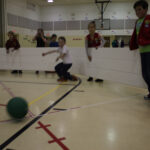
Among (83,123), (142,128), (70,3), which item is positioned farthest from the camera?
(70,3)

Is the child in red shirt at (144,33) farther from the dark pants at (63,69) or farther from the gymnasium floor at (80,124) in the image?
the dark pants at (63,69)

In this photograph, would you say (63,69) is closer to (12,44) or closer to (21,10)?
(12,44)

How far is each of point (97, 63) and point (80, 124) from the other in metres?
2.41

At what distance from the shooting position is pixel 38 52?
5469mm

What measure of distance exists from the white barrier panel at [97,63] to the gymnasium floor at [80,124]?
18.2 inches

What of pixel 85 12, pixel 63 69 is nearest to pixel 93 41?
pixel 63 69

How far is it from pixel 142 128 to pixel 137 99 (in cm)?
112

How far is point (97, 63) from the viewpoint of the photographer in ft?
13.5

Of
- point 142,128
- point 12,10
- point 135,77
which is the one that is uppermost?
point 12,10

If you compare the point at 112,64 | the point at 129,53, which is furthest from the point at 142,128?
the point at 112,64

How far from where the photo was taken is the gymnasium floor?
58.7 inches

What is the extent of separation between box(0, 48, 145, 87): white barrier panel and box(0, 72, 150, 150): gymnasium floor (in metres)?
0.46

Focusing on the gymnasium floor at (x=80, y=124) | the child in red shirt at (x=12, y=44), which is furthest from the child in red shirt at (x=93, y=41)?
the child in red shirt at (x=12, y=44)

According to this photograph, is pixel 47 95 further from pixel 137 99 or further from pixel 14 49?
pixel 14 49
